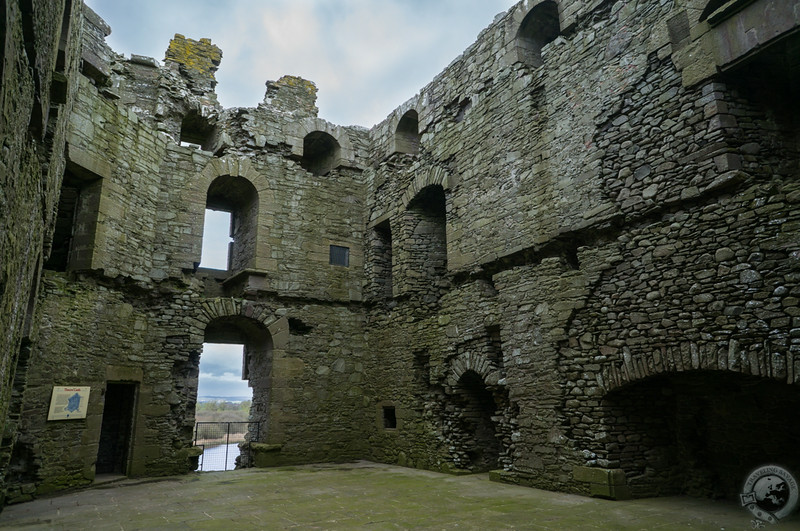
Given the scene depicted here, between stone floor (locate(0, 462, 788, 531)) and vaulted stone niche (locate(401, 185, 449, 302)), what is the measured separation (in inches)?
156

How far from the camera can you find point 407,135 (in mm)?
12297

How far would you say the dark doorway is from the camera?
30.7ft

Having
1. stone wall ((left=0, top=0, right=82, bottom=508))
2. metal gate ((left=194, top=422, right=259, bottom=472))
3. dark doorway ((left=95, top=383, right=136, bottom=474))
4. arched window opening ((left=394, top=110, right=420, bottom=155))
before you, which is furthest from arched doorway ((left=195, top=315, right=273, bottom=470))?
stone wall ((left=0, top=0, right=82, bottom=508))

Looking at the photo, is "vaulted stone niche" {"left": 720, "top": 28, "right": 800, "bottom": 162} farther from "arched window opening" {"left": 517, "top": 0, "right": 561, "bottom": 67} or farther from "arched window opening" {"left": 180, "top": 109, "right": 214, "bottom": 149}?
"arched window opening" {"left": 180, "top": 109, "right": 214, "bottom": 149}

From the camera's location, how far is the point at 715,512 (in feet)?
18.2

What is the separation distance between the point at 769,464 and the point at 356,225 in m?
9.07

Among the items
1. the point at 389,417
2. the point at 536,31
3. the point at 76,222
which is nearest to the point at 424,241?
the point at 389,417

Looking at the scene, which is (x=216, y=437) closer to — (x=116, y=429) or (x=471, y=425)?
(x=116, y=429)

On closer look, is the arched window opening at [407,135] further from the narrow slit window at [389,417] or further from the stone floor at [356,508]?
the stone floor at [356,508]

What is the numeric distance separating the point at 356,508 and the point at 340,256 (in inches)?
272

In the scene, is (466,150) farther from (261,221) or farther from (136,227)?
(136,227)

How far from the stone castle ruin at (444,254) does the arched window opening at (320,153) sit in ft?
0.27

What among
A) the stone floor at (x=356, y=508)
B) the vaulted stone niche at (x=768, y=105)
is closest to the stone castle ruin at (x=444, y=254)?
the vaulted stone niche at (x=768, y=105)

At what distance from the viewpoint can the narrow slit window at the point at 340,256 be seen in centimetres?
1213
